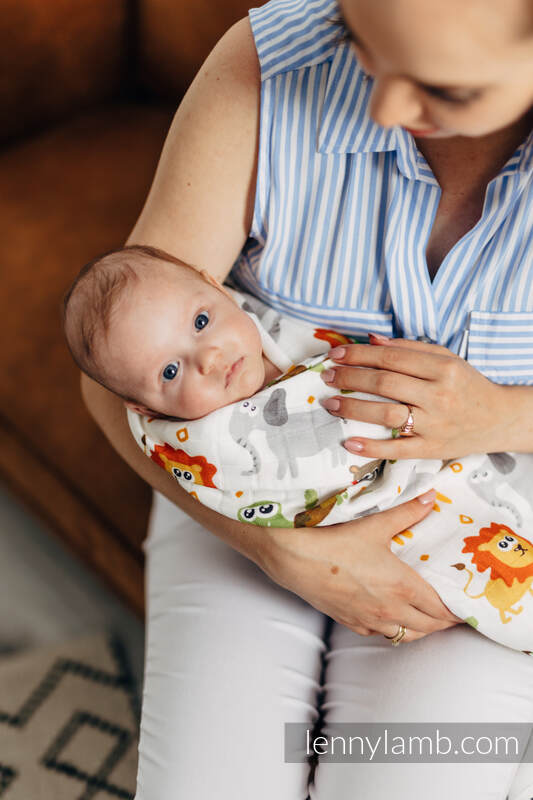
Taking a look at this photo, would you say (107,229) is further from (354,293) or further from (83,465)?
(354,293)

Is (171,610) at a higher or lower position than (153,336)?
lower

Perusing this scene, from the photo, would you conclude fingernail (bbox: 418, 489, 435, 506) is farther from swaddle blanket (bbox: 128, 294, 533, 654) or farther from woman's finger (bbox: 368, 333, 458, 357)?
woman's finger (bbox: 368, 333, 458, 357)

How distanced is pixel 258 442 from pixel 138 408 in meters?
0.18

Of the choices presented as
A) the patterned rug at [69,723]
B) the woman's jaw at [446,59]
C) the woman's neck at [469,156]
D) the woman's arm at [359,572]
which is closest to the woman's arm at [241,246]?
the woman's arm at [359,572]

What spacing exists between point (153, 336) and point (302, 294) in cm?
22

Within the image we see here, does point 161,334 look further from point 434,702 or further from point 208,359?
point 434,702

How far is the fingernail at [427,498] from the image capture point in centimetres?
93

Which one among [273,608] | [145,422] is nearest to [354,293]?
[145,422]

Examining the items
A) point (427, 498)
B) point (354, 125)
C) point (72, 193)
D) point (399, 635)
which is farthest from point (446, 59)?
point (72, 193)

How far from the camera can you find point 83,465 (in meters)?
1.36

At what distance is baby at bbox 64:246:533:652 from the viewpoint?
88 centimetres

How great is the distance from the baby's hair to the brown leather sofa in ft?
1.50

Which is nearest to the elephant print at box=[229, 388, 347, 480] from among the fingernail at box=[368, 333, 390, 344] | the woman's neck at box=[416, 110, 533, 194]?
the fingernail at box=[368, 333, 390, 344]

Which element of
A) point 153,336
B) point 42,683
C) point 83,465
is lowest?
point 42,683
